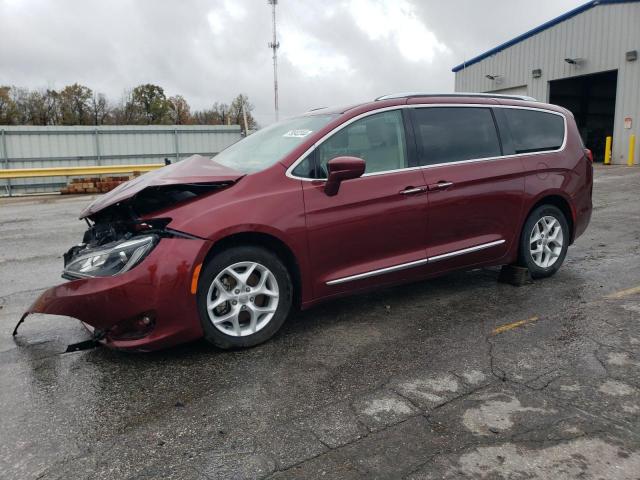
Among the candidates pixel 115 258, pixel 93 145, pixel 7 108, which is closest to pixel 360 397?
pixel 115 258

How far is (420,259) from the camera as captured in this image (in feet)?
14.1

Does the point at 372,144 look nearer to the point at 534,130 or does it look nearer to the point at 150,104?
the point at 534,130

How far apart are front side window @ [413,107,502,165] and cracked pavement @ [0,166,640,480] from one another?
1.26 meters

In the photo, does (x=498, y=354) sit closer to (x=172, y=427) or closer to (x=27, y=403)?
(x=172, y=427)

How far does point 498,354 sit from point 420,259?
105 centimetres

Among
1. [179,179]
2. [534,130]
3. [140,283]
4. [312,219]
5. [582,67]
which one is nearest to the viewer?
[140,283]

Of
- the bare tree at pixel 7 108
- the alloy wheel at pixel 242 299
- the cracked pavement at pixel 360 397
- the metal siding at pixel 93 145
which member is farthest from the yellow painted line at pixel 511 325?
the bare tree at pixel 7 108

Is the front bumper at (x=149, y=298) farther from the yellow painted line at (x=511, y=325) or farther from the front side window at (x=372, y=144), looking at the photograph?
the yellow painted line at (x=511, y=325)

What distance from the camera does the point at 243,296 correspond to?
3596mm

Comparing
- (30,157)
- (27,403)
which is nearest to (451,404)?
(27,403)

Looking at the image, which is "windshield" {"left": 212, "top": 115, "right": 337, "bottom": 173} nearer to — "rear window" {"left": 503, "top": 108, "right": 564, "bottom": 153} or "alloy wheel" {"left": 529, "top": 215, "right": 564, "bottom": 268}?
"rear window" {"left": 503, "top": 108, "right": 564, "bottom": 153}

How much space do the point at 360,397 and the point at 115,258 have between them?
1703 mm

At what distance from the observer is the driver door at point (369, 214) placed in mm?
3848

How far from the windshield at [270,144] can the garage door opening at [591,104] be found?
947 inches
